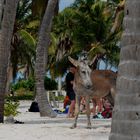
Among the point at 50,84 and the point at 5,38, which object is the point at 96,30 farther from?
the point at 5,38

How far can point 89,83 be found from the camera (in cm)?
1112

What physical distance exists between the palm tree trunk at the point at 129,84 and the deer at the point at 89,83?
6.87 m

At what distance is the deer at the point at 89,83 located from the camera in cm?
1123

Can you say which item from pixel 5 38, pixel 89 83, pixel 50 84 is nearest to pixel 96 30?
pixel 50 84

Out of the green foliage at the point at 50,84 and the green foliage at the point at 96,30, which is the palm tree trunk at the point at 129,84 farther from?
the green foliage at the point at 50,84

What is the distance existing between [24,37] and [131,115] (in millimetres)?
40522

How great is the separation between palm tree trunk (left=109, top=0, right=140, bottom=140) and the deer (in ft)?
22.6

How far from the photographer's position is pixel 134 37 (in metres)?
4.21

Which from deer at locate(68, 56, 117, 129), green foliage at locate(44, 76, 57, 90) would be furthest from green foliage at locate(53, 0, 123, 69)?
deer at locate(68, 56, 117, 129)

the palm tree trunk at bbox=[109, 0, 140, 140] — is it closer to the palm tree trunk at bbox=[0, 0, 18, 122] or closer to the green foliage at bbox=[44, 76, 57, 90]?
the palm tree trunk at bbox=[0, 0, 18, 122]

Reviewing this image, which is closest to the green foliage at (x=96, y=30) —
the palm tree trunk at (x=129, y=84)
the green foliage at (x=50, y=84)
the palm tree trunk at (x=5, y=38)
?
the green foliage at (x=50, y=84)

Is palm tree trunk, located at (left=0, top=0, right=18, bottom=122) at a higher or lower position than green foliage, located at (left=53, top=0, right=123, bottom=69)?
lower

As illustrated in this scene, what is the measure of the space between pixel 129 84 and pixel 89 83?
22.8ft

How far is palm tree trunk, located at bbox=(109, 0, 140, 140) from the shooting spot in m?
4.12
